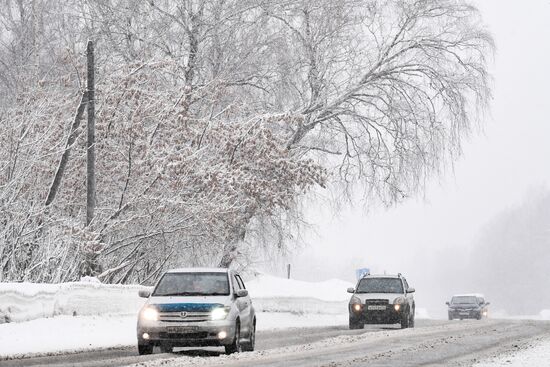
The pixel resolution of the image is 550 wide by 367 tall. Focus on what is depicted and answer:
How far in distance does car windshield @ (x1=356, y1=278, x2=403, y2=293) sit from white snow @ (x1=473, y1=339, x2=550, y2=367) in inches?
448

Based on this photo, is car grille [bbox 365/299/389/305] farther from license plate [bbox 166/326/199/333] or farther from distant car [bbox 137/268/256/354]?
license plate [bbox 166/326/199/333]

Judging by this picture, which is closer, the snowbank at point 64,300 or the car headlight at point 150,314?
the car headlight at point 150,314

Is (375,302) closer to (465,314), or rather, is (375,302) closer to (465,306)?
(465,314)

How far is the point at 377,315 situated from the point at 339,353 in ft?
42.0

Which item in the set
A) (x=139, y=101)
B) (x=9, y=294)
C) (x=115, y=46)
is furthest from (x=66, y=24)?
(x=9, y=294)

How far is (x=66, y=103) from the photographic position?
103 ft

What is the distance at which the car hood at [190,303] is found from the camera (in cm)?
1747

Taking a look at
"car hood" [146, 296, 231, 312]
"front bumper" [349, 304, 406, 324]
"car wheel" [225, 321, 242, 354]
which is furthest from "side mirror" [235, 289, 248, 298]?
"front bumper" [349, 304, 406, 324]

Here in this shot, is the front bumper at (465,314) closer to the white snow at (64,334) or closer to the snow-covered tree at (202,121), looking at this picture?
the snow-covered tree at (202,121)

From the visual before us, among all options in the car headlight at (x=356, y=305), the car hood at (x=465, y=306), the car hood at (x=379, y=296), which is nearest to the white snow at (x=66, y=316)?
the car headlight at (x=356, y=305)

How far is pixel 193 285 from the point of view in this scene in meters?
18.6

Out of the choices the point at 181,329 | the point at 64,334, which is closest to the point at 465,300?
the point at 64,334

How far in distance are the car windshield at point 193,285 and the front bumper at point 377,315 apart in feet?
40.0

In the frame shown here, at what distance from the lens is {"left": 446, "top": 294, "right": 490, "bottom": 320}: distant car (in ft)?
176
